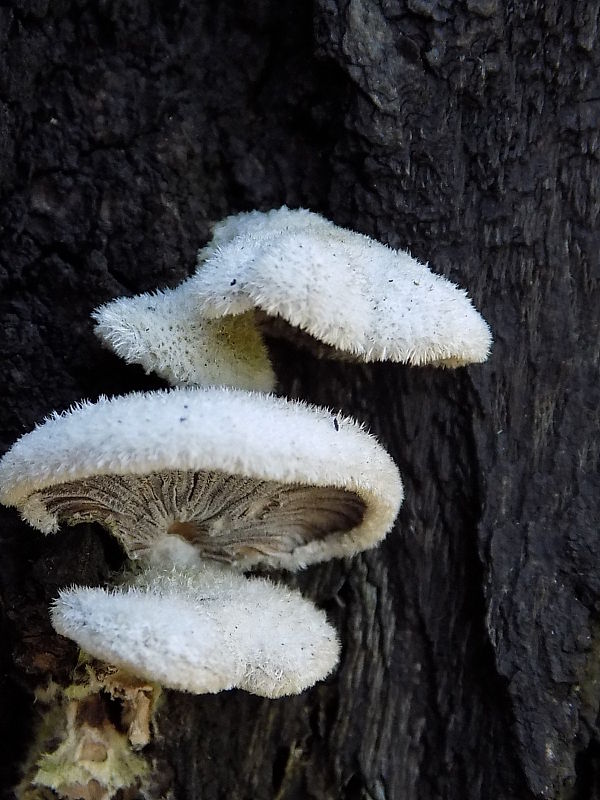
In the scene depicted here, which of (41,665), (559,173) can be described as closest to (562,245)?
(559,173)

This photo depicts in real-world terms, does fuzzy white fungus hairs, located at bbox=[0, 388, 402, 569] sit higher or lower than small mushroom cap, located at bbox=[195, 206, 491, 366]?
lower

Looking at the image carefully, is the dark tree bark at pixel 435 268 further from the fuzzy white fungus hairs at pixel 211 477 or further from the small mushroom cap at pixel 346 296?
the small mushroom cap at pixel 346 296

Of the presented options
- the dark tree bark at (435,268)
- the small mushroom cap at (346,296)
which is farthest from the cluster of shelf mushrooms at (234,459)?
the dark tree bark at (435,268)

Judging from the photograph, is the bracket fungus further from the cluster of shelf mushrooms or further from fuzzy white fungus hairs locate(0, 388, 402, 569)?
fuzzy white fungus hairs locate(0, 388, 402, 569)

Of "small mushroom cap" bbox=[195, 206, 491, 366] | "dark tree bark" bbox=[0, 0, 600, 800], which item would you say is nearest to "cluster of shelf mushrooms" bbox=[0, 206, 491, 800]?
"small mushroom cap" bbox=[195, 206, 491, 366]

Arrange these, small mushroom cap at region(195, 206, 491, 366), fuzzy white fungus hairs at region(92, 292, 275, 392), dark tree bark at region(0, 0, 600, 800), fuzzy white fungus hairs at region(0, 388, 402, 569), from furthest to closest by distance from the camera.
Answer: dark tree bark at region(0, 0, 600, 800) < fuzzy white fungus hairs at region(92, 292, 275, 392) < small mushroom cap at region(195, 206, 491, 366) < fuzzy white fungus hairs at region(0, 388, 402, 569)

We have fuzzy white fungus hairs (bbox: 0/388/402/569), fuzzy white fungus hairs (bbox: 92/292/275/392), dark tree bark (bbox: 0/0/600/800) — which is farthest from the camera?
dark tree bark (bbox: 0/0/600/800)

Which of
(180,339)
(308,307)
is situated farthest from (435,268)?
(180,339)

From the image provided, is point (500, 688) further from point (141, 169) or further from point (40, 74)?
point (40, 74)
